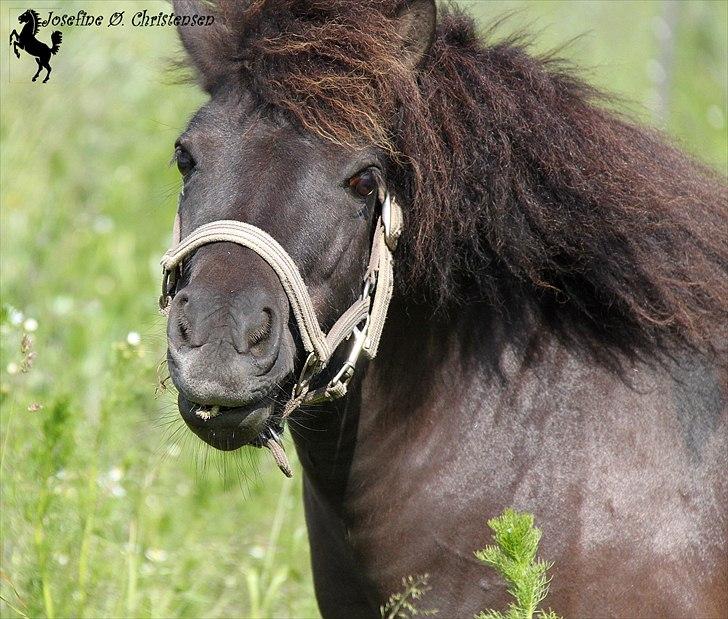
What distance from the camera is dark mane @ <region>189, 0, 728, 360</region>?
92.0 inches

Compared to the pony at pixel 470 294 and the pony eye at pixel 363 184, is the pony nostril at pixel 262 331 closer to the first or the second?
the pony at pixel 470 294

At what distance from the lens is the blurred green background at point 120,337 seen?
10.5ft

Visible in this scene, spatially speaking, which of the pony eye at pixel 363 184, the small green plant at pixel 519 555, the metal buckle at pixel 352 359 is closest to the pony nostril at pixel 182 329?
the metal buckle at pixel 352 359

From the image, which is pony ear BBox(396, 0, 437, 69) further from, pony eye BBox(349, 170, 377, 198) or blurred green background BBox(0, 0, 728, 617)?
blurred green background BBox(0, 0, 728, 617)

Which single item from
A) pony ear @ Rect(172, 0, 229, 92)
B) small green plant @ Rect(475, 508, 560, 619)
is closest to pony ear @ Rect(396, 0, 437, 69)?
pony ear @ Rect(172, 0, 229, 92)

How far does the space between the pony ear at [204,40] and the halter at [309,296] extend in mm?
452

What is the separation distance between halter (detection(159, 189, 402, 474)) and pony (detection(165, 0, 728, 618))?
26 mm

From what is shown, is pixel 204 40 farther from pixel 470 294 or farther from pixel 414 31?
pixel 470 294

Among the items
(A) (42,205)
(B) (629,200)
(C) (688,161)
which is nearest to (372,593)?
(B) (629,200)

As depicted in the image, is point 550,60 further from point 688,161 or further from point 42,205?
point 42,205

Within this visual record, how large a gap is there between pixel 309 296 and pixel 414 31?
792 millimetres

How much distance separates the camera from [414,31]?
246 centimetres

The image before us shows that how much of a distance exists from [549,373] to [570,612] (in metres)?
0.64

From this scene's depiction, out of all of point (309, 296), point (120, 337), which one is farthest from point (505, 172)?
point (120, 337)
